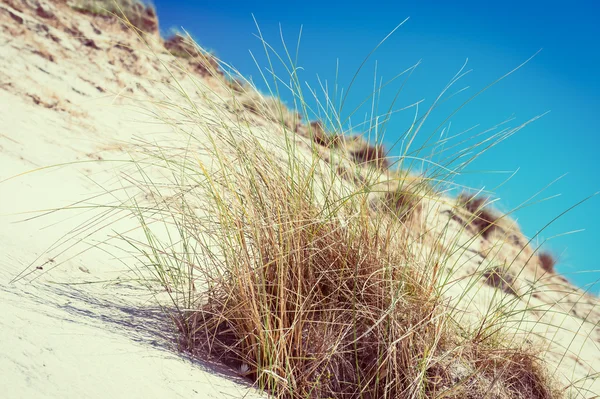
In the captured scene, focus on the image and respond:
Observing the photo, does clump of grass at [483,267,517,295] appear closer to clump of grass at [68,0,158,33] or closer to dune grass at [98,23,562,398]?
dune grass at [98,23,562,398]

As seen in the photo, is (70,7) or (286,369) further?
(70,7)

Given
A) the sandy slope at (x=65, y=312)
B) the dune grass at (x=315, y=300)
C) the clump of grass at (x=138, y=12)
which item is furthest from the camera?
the clump of grass at (x=138, y=12)

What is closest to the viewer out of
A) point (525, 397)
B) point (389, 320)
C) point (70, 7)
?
point (389, 320)

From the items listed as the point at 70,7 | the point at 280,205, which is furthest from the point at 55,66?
the point at 280,205

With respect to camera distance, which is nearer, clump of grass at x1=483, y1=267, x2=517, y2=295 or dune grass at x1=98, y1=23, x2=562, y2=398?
dune grass at x1=98, y1=23, x2=562, y2=398

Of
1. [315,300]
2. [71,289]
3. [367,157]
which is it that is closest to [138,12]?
[71,289]

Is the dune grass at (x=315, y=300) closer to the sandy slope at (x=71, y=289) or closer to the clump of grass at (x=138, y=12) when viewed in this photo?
the sandy slope at (x=71, y=289)

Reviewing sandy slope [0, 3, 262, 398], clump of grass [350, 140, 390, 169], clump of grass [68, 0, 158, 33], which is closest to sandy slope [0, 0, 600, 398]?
sandy slope [0, 3, 262, 398]

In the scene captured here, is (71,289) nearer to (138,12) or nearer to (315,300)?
(315,300)

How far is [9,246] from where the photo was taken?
2039mm

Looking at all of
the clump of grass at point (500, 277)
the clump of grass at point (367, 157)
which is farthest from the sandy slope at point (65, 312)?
the clump of grass at point (500, 277)

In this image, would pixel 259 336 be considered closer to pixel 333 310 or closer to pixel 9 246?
pixel 333 310

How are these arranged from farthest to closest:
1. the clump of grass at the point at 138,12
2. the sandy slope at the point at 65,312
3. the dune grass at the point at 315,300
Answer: the clump of grass at the point at 138,12 < the dune grass at the point at 315,300 < the sandy slope at the point at 65,312

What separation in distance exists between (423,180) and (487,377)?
0.86m
